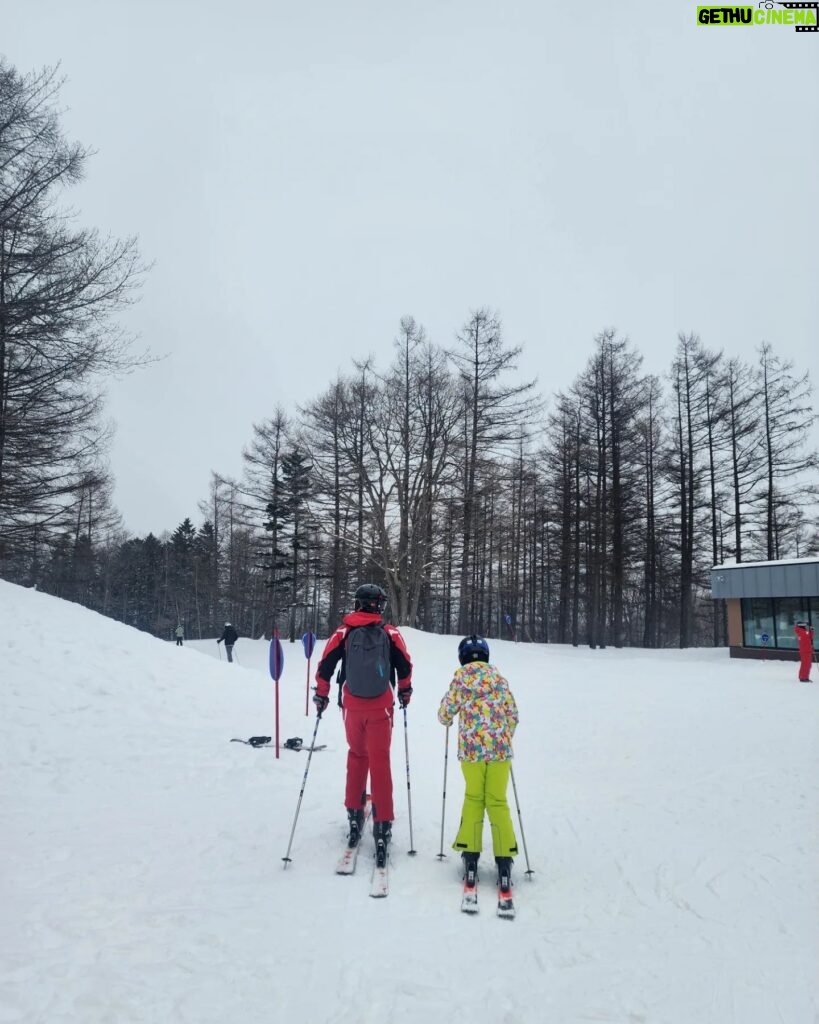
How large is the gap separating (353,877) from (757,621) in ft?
73.7

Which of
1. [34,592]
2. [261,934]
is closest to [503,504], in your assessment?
[34,592]

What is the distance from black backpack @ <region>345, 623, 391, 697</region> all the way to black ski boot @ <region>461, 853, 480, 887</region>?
4.37 ft

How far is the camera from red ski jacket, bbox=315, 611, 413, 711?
4.87 meters

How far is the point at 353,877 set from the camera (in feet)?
14.5

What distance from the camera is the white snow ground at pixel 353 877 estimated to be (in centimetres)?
303

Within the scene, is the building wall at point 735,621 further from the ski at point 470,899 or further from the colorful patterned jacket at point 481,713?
the ski at point 470,899

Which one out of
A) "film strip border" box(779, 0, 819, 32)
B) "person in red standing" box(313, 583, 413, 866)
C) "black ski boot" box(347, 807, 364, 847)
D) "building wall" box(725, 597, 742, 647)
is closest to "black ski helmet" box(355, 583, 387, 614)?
"person in red standing" box(313, 583, 413, 866)

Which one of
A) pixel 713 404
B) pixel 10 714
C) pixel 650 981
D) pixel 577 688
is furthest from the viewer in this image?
pixel 713 404

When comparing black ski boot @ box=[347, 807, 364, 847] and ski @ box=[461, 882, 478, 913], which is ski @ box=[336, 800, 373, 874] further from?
ski @ box=[461, 882, 478, 913]

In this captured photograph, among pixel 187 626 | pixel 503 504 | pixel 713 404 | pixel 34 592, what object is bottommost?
pixel 187 626

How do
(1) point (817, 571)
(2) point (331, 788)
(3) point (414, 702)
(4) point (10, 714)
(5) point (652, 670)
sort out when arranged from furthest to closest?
(1) point (817, 571) → (5) point (652, 670) → (3) point (414, 702) → (4) point (10, 714) → (2) point (331, 788)

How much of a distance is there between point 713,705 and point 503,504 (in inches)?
744

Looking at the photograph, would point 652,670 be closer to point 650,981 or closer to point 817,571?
point 817,571

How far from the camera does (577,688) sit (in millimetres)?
15305
